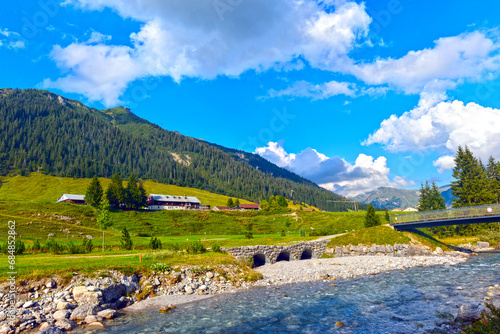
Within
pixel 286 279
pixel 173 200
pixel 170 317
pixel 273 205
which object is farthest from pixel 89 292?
pixel 173 200

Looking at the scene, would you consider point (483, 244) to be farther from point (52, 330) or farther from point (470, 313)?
point (52, 330)

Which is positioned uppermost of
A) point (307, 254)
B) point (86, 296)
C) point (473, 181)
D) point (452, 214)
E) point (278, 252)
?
point (473, 181)

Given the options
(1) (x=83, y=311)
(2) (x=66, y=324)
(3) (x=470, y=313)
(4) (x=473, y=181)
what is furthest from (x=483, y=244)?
(2) (x=66, y=324)

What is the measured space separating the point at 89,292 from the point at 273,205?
133234 millimetres

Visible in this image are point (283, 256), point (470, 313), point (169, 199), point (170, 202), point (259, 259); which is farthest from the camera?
point (169, 199)

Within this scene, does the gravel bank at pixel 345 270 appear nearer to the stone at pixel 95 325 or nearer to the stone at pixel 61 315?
the stone at pixel 95 325

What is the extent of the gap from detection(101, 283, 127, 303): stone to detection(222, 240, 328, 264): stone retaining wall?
67.2 ft

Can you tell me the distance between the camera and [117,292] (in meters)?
22.1

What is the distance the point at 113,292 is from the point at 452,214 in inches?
2199

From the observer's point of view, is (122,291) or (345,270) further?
(345,270)

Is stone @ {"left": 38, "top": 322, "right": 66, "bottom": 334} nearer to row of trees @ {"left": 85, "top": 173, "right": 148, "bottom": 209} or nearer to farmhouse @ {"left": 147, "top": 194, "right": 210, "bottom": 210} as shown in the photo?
row of trees @ {"left": 85, "top": 173, "right": 148, "bottom": 209}

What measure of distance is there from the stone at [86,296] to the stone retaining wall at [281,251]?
2314 centimetres

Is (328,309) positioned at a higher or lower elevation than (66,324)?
lower

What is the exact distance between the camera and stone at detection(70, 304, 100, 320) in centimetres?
1797
